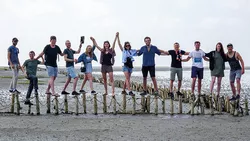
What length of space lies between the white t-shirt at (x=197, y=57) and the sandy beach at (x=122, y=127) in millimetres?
2359

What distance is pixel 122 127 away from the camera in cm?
1176

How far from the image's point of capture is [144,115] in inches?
566

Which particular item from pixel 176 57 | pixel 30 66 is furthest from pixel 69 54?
pixel 176 57

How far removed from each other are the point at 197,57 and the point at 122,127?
4.55 m

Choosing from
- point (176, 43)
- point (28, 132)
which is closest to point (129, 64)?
point (176, 43)

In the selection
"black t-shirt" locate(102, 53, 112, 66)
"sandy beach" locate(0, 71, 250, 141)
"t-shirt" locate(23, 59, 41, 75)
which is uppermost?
"black t-shirt" locate(102, 53, 112, 66)

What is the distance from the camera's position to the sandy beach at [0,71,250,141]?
34.2ft

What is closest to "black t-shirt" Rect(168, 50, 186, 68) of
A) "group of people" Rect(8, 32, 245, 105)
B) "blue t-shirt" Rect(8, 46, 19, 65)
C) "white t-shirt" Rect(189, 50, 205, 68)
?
"group of people" Rect(8, 32, 245, 105)

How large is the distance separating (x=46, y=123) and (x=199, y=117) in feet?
21.7

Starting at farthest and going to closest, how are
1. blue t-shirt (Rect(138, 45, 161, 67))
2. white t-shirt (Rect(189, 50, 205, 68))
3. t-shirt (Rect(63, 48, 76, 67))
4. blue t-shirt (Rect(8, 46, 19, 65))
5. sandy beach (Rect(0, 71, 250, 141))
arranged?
Answer: 1. blue t-shirt (Rect(8, 46, 19, 65))
2. white t-shirt (Rect(189, 50, 205, 68))
3. t-shirt (Rect(63, 48, 76, 67))
4. blue t-shirt (Rect(138, 45, 161, 67))
5. sandy beach (Rect(0, 71, 250, 141))

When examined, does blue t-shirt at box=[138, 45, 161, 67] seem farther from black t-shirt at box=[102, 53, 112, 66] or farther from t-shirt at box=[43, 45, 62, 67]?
t-shirt at box=[43, 45, 62, 67]

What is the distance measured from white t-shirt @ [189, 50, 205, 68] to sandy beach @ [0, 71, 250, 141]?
236 cm

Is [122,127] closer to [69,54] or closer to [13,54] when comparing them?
[69,54]

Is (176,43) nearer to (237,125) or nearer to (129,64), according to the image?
(129,64)
